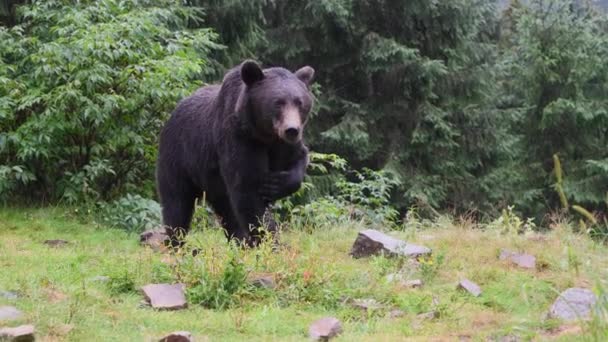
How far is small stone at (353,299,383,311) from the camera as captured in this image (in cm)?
575

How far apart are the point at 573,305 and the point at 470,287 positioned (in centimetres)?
119

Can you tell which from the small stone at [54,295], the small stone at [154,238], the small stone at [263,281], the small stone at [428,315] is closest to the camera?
the small stone at [54,295]

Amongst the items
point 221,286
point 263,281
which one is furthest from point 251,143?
point 221,286

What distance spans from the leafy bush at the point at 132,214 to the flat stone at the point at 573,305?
6.00 meters

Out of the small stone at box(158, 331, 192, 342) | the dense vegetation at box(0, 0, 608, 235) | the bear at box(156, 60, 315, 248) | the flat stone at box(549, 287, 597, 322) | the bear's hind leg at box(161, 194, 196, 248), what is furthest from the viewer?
the dense vegetation at box(0, 0, 608, 235)

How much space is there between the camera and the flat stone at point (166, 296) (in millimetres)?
5677

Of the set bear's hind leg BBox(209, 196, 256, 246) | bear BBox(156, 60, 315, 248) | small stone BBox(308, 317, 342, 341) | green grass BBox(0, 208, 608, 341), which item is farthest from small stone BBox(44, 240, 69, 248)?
small stone BBox(308, 317, 342, 341)

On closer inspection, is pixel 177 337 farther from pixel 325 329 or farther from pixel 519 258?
pixel 519 258

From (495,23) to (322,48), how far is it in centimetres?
636

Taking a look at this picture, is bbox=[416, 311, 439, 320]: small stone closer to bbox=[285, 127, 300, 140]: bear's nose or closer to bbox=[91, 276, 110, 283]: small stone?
bbox=[285, 127, 300, 140]: bear's nose

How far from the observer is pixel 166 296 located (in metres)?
5.80

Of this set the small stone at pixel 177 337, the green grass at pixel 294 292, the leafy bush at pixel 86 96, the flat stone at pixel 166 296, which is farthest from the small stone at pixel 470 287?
the leafy bush at pixel 86 96

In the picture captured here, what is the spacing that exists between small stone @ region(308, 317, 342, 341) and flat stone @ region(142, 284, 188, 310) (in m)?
1.04

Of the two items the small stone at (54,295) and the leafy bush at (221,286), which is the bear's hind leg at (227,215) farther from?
the small stone at (54,295)
